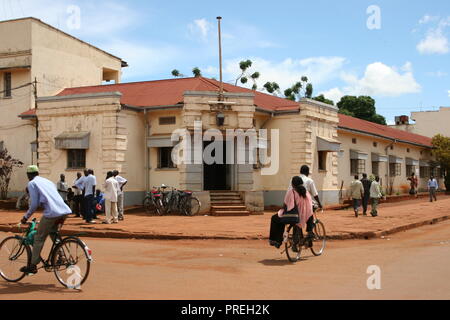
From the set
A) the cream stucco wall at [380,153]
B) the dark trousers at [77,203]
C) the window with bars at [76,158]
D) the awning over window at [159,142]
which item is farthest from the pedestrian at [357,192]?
the window with bars at [76,158]

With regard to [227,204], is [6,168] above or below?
above

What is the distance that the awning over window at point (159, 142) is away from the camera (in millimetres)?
21422

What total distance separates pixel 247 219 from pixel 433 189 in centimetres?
1512

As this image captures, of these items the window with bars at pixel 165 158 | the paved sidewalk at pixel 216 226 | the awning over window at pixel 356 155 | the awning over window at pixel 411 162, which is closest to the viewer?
the paved sidewalk at pixel 216 226

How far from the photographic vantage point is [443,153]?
38.7 m

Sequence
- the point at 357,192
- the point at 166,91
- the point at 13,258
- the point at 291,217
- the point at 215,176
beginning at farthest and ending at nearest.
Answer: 1. the point at 166,91
2. the point at 215,176
3. the point at 357,192
4. the point at 291,217
5. the point at 13,258

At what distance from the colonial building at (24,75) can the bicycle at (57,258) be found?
1778 cm

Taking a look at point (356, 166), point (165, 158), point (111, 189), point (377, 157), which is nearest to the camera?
point (111, 189)

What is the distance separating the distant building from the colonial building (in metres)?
36.4

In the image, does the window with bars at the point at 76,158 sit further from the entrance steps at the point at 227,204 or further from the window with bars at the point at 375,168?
the window with bars at the point at 375,168

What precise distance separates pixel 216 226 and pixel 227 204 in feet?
15.2

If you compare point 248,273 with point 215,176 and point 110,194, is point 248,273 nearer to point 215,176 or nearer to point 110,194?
point 110,194

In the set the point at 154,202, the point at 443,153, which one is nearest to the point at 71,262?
the point at 154,202

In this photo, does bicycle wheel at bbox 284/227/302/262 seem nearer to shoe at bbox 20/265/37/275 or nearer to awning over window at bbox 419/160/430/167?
shoe at bbox 20/265/37/275
